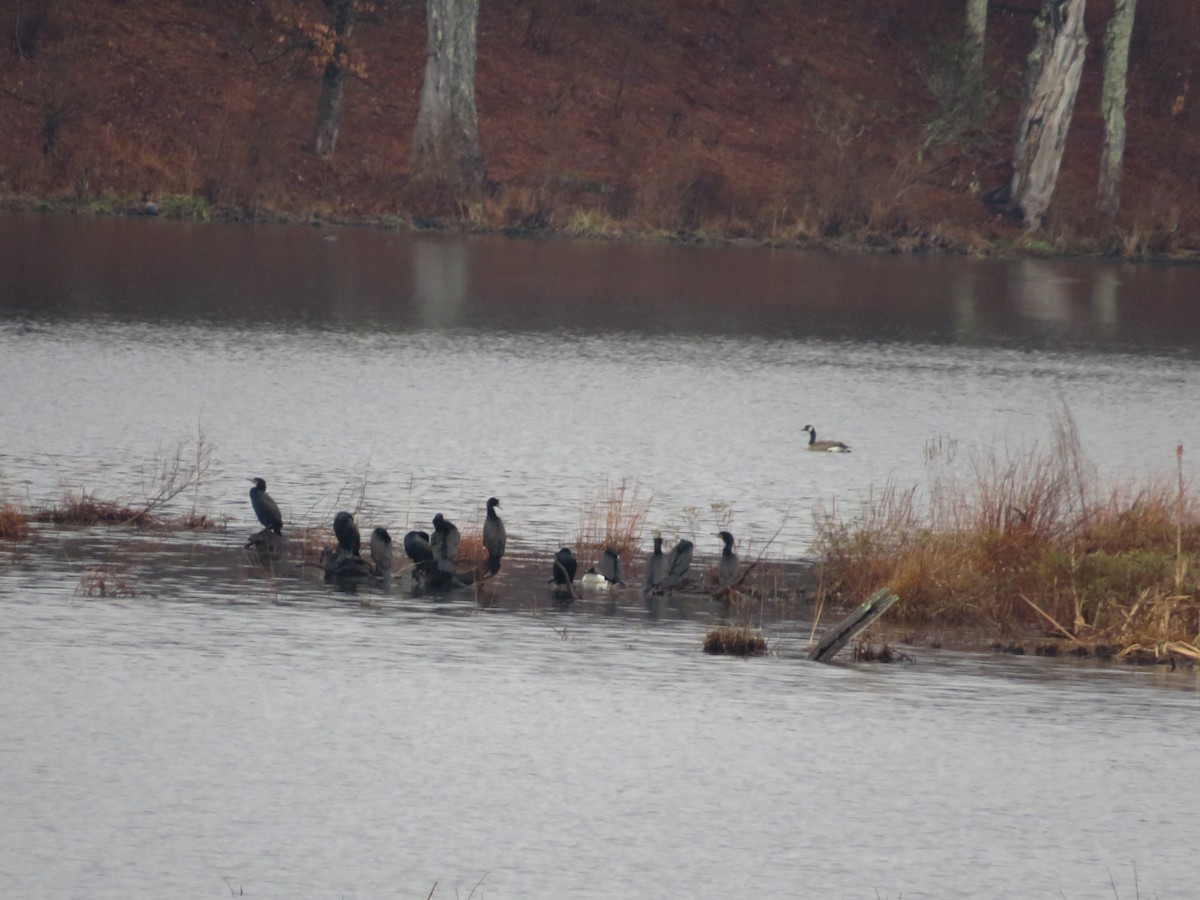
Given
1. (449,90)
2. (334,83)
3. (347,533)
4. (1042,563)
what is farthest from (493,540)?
(334,83)

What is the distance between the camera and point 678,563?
1540 centimetres

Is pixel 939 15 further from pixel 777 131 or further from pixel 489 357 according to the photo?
pixel 489 357

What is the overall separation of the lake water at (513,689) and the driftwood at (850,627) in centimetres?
19

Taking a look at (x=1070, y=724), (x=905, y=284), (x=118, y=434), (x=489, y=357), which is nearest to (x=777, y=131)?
(x=905, y=284)

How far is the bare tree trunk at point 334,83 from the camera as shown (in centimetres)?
5156

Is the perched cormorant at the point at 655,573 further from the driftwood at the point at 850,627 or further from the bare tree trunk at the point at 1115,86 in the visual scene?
the bare tree trunk at the point at 1115,86

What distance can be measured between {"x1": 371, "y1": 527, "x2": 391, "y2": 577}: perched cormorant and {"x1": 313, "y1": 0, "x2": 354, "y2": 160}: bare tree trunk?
3673 cm

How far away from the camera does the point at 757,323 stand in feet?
121

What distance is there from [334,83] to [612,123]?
8.66m

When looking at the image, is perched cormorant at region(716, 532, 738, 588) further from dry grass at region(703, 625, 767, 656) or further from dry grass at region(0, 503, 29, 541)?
dry grass at region(0, 503, 29, 541)

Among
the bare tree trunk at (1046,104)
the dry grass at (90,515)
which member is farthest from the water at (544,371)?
the bare tree trunk at (1046,104)

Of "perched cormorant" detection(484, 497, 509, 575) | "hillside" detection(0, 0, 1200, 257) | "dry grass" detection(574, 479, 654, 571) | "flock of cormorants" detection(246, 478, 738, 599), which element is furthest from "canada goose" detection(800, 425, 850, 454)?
"hillside" detection(0, 0, 1200, 257)

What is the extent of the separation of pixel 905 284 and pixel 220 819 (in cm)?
3675

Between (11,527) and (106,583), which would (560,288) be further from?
(106,583)
